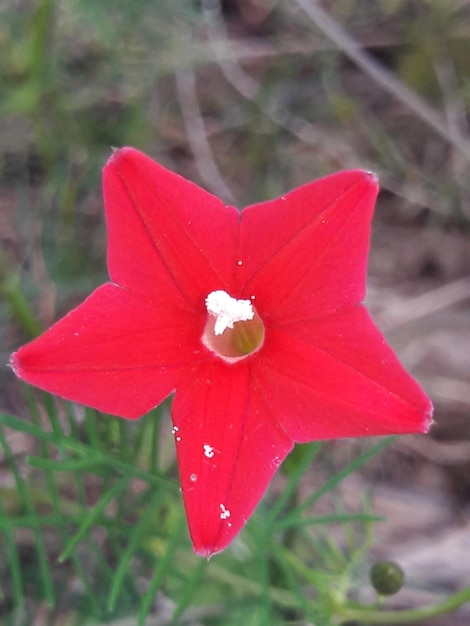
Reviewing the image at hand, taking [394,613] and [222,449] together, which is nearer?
[222,449]

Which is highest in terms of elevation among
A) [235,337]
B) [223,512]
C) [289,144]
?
[289,144]

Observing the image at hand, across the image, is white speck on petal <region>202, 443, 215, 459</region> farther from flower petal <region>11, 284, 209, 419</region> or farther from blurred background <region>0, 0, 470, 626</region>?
blurred background <region>0, 0, 470, 626</region>

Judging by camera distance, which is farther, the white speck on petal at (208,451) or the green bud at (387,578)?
the green bud at (387,578)

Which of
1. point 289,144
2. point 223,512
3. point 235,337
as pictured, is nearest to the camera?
point 223,512

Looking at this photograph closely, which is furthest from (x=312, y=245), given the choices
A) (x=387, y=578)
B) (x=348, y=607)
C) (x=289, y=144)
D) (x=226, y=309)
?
(x=289, y=144)

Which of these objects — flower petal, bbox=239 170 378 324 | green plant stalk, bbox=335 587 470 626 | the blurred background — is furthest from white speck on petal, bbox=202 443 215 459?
the blurred background

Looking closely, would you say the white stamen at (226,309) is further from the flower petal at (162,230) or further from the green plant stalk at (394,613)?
the green plant stalk at (394,613)

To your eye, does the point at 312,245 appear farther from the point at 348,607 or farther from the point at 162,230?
the point at 348,607

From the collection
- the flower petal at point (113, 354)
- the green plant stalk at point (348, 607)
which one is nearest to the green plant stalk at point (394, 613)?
the green plant stalk at point (348, 607)

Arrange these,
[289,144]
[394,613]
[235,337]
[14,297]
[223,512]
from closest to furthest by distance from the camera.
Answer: [223,512] < [235,337] < [394,613] < [14,297] < [289,144]
